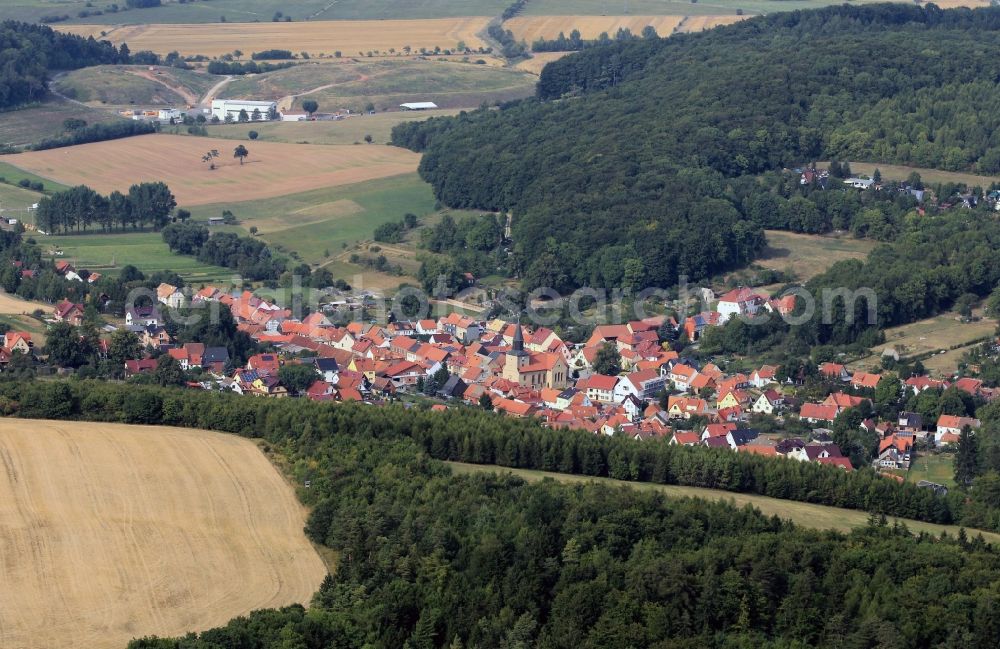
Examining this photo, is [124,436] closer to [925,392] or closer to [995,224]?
[925,392]

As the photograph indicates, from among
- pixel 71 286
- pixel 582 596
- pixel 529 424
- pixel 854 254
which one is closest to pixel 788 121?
pixel 854 254

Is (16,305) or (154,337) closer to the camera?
(154,337)

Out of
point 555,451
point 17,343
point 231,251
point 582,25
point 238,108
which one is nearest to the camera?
point 555,451

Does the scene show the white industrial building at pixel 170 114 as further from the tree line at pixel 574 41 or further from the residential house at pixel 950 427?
the residential house at pixel 950 427

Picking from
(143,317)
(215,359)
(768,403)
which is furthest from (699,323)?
(143,317)

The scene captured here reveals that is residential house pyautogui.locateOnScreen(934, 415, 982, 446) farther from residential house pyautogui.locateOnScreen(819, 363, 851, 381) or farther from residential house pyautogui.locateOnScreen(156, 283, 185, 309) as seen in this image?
residential house pyautogui.locateOnScreen(156, 283, 185, 309)

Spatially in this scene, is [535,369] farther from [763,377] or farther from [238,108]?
[238,108]

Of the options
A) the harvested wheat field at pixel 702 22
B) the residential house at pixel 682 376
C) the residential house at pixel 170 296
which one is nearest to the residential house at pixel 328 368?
the residential house at pixel 170 296
